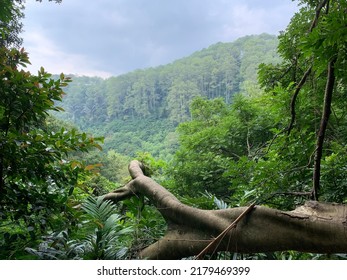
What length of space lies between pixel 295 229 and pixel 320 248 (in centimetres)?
13

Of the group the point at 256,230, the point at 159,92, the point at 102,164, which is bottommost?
the point at 256,230

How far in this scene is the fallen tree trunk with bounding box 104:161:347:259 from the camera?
4.52 feet

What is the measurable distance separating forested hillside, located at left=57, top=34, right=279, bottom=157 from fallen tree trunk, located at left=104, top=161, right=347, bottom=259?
3842cm

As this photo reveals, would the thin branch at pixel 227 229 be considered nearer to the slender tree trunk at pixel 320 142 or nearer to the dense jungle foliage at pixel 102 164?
the dense jungle foliage at pixel 102 164

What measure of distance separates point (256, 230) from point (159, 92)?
63898mm

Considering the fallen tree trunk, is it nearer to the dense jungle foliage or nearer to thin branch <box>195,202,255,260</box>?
thin branch <box>195,202,255,260</box>

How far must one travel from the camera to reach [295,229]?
145 cm

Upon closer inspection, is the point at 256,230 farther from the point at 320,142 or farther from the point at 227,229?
the point at 320,142

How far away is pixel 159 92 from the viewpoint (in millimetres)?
64438

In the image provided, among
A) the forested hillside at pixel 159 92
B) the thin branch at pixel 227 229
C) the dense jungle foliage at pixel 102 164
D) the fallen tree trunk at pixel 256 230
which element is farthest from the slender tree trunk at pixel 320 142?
the forested hillside at pixel 159 92

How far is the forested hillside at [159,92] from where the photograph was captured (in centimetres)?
4962

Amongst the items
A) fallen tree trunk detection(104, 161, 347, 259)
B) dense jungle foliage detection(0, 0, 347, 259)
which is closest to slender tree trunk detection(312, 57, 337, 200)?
dense jungle foliage detection(0, 0, 347, 259)

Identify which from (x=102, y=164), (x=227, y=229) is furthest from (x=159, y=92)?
(x=227, y=229)
